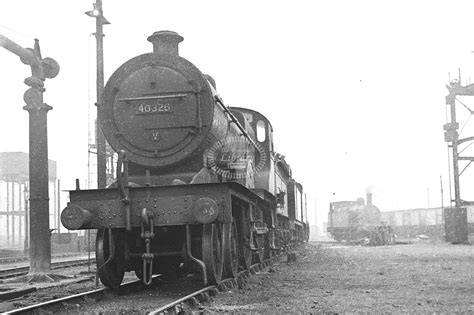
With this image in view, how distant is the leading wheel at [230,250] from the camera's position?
7789 millimetres

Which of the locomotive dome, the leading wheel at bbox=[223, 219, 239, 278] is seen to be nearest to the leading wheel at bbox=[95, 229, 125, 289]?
the locomotive dome

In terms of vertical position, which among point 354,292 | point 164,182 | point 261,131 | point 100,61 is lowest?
point 354,292

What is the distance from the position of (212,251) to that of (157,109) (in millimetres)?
2173

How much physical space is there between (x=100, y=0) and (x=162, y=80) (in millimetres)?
7422

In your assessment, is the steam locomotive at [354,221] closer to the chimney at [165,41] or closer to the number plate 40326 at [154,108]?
the chimney at [165,41]

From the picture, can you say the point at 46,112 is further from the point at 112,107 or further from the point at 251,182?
the point at 251,182

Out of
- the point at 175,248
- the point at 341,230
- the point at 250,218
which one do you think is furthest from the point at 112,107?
the point at 341,230

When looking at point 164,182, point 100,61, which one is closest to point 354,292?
point 164,182

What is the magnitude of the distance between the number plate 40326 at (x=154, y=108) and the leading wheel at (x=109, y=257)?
173 cm

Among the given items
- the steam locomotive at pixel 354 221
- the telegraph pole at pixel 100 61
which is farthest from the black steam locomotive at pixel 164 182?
the steam locomotive at pixel 354 221

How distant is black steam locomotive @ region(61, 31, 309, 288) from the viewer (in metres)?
7.22

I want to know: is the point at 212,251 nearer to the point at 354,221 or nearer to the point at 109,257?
the point at 109,257

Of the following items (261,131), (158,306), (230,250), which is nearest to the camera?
(158,306)

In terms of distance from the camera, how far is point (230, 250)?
7.90 meters
